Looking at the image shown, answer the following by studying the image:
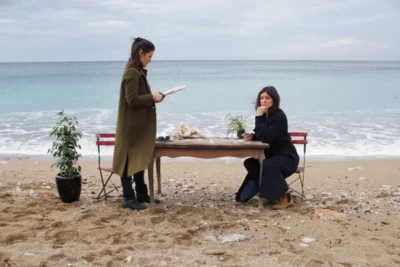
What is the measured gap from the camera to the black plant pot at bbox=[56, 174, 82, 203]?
5.88 metres

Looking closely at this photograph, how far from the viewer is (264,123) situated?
587 cm

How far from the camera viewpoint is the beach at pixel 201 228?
4.22m

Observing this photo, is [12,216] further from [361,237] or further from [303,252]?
[361,237]

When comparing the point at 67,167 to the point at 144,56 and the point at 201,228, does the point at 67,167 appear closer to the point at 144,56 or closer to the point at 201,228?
the point at 144,56

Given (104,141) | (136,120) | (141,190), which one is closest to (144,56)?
(136,120)

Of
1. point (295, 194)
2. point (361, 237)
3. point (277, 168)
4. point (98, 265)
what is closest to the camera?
point (98, 265)

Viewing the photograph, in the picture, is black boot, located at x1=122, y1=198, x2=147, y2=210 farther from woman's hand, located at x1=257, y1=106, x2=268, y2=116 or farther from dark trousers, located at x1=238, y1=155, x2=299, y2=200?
woman's hand, located at x1=257, y1=106, x2=268, y2=116

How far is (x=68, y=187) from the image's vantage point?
5922 millimetres

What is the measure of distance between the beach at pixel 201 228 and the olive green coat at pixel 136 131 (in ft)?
2.11

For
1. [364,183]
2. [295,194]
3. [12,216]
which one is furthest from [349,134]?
[12,216]

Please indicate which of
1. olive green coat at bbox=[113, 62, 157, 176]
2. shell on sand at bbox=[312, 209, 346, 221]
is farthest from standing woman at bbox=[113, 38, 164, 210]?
shell on sand at bbox=[312, 209, 346, 221]

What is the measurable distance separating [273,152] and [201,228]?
1.54 meters

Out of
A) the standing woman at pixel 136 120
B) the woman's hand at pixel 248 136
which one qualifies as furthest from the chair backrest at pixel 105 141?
the woman's hand at pixel 248 136

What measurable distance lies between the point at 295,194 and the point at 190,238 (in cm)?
242
